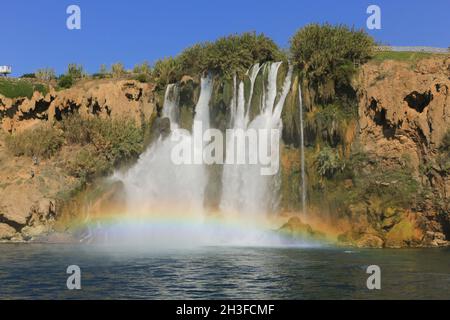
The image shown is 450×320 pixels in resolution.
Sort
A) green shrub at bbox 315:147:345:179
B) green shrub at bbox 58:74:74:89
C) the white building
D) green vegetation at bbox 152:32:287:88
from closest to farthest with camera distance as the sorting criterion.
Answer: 1. green shrub at bbox 315:147:345:179
2. green vegetation at bbox 152:32:287:88
3. green shrub at bbox 58:74:74:89
4. the white building

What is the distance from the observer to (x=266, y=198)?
41.8 metres

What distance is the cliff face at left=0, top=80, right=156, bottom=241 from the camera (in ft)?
150

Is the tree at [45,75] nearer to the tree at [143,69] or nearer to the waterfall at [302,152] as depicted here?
the tree at [143,69]

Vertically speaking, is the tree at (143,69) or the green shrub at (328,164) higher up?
the tree at (143,69)

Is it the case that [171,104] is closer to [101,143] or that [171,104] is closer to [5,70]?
[101,143]

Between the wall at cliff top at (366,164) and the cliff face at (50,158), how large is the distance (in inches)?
6.4

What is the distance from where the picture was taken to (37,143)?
2063 inches

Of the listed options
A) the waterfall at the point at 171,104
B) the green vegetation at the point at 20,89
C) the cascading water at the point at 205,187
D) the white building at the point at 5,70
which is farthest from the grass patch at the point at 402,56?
the white building at the point at 5,70

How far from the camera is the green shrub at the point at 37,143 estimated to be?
52469 mm

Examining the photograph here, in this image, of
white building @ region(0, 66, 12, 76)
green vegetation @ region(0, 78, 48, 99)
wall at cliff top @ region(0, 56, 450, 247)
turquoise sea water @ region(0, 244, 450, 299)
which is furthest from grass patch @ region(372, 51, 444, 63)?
white building @ region(0, 66, 12, 76)

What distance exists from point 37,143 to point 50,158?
1.89 m

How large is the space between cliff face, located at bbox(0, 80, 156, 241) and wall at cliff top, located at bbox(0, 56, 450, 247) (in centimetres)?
16

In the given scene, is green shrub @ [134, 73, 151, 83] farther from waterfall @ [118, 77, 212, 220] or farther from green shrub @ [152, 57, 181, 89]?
waterfall @ [118, 77, 212, 220]
